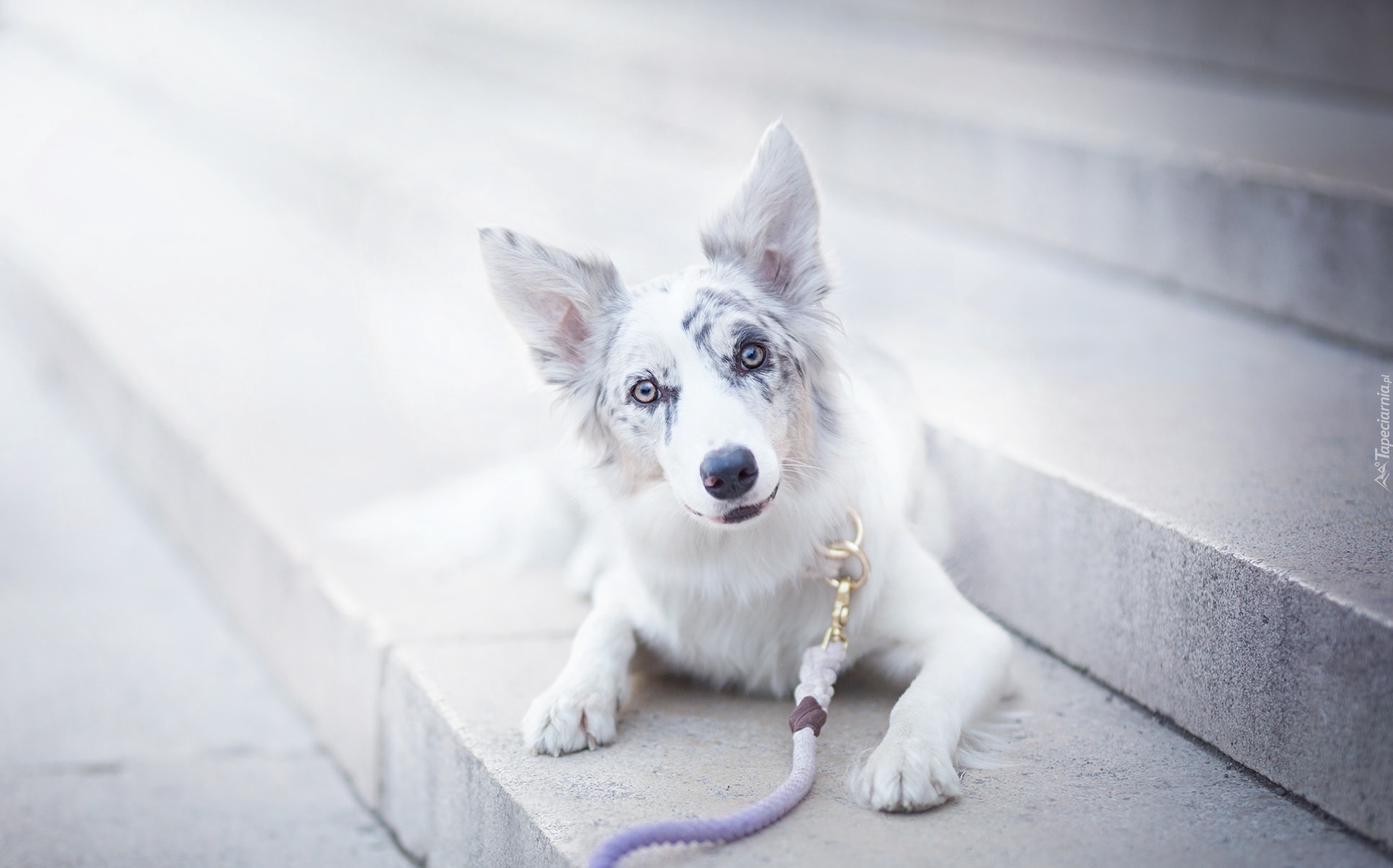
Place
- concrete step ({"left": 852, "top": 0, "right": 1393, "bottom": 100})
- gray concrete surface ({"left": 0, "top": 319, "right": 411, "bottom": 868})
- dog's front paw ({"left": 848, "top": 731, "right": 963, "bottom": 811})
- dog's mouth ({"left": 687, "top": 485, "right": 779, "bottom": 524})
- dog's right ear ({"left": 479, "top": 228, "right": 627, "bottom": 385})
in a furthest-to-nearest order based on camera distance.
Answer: concrete step ({"left": 852, "top": 0, "right": 1393, "bottom": 100}), gray concrete surface ({"left": 0, "top": 319, "right": 411, "bottom": 868}), dog's right ear ({"left": 479, "top": 228, "right": 627, "bottom": 385}), dog's mouth ({"left": 687, "top": 485, "right": 779, "bottom": 524}), dog's front paw ({"left": 848, "top": 731, "right": 963, "bottom": 811})

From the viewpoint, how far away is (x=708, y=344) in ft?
7.95

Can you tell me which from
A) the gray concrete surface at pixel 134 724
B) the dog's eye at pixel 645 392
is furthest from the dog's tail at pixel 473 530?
the dog's eye at pixel 645 392

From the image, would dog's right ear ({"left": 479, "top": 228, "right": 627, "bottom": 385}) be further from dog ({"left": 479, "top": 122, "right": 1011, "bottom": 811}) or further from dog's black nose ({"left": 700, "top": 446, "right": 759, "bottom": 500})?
dog's black nose ({"left": 700, "top": 446, "right": 759, "bottom": 500})

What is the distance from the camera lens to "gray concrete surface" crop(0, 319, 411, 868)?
111 inches

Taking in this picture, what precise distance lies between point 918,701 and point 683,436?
0.65 m

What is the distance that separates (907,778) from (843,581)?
50 cm

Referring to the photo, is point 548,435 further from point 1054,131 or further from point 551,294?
point 1054,131

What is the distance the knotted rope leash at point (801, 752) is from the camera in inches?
78.9

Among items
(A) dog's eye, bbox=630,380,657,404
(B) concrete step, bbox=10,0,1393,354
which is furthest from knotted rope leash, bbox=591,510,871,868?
(B) concrete step, bbox=10,0,1393,354

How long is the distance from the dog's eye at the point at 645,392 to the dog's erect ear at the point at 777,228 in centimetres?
35

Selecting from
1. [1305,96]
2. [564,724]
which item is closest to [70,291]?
[564,724]

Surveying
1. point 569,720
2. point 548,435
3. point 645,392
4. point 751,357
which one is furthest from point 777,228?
point 548,435

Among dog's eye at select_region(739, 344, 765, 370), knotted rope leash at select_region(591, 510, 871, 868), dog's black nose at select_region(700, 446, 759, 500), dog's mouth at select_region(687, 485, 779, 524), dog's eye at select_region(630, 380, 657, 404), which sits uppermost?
dog's eye at select_region(739, 344, 765, 370)

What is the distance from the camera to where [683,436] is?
2.33 meters
